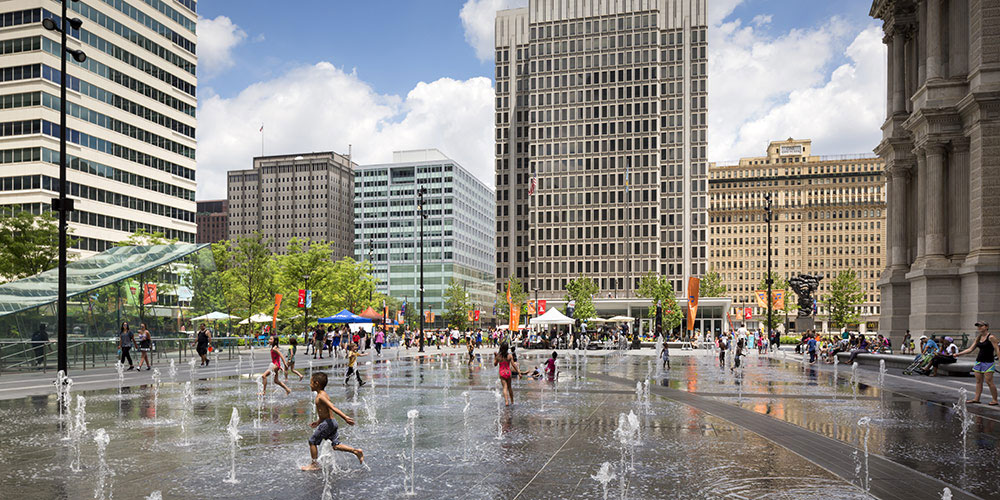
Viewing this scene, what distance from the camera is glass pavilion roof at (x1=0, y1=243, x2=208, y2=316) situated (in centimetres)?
2992

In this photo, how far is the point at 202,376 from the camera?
27.7 metres

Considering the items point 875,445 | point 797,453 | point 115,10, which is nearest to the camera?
point 797,453

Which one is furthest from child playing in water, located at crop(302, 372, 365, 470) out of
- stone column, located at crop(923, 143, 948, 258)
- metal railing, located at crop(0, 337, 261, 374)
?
stone column, located at crop(923, 143, 948, 258)

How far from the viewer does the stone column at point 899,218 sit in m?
49.7

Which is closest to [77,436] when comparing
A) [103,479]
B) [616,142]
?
[103,479]

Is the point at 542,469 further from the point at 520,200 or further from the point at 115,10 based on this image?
the point at 520,200

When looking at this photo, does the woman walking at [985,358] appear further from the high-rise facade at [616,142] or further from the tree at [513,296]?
the high-rise facade at [616,142]

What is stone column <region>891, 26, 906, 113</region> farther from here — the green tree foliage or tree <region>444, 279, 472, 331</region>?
tree <region>444, 279, 472, 331</region>

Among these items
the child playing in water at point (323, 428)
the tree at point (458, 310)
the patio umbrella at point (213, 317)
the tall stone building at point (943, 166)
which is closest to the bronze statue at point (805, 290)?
the tall stone building at point (943, 166)

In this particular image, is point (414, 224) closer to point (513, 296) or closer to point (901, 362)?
point (513, 296)

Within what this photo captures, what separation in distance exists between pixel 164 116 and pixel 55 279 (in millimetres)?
66486

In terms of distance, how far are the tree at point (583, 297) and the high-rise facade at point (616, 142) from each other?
30.5 ft

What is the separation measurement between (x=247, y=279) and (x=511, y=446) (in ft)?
226

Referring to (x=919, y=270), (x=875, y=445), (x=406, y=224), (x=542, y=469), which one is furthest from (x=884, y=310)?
(x=406, y=224)
